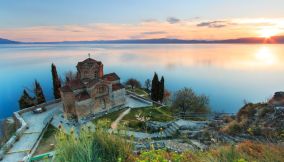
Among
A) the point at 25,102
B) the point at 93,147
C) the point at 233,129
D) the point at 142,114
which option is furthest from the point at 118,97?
the point at 93,147

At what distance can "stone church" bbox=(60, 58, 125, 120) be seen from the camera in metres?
21.5

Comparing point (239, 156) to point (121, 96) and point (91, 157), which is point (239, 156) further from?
point (121, 96)

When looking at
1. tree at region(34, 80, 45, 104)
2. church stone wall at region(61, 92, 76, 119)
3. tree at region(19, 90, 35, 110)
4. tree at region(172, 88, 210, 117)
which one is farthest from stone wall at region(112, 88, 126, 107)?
tree at region(19, 90, 35, 110)

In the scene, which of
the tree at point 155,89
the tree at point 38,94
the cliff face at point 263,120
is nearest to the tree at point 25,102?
the tree at point 38,94

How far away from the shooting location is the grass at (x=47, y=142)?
15773 millimetres

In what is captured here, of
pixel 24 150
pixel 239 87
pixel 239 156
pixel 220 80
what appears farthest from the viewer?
pixel 220 80

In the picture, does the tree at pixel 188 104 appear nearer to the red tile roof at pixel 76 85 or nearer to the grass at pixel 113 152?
the red tile roof at pixel 76 85

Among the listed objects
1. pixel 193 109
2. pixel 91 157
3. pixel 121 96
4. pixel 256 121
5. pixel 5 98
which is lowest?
pixel 5 98

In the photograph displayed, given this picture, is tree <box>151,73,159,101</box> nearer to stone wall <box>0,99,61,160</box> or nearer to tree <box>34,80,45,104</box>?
stone wall <box>0,99,61,160</box>

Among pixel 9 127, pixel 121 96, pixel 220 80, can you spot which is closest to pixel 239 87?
pixel 220 80

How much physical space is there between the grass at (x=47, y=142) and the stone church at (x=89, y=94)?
2.55 meters

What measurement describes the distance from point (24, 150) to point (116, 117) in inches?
337

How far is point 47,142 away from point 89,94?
6.38 m

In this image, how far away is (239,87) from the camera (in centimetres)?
5275
